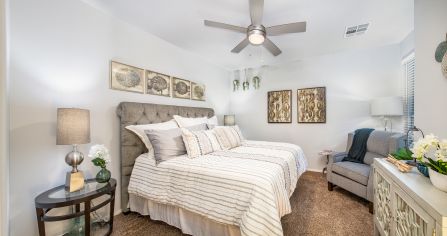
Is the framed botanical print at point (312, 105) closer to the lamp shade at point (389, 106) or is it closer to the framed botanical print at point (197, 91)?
the lamp shade at point (389, 106)

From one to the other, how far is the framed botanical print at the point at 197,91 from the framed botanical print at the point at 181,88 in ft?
0.42

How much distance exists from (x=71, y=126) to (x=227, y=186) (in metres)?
1.44

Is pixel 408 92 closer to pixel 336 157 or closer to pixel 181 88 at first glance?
pixel 336 157

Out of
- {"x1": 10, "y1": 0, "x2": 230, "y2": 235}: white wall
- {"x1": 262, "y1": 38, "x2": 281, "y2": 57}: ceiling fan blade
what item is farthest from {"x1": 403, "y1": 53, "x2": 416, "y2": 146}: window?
{"x1": 10, "y1": 0, "x2": 230, "y2": 235}: white wall

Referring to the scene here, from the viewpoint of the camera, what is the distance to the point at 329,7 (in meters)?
2.08

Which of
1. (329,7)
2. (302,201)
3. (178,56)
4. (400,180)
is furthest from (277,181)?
(178,56)

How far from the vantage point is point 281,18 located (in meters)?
2.31

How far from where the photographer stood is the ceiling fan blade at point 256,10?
1.73 m

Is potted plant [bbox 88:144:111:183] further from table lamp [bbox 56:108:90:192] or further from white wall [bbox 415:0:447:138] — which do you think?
white wall [bbox 415:0:447:138]

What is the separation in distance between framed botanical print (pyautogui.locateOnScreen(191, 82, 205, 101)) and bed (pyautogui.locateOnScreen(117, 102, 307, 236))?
1.20 m

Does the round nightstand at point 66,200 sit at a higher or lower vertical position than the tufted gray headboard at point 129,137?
lower

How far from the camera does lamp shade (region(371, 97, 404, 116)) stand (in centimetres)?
275

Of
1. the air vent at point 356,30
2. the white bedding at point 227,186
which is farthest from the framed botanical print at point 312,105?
the white bedding at point 227,186

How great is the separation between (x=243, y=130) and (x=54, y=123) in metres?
3.69
